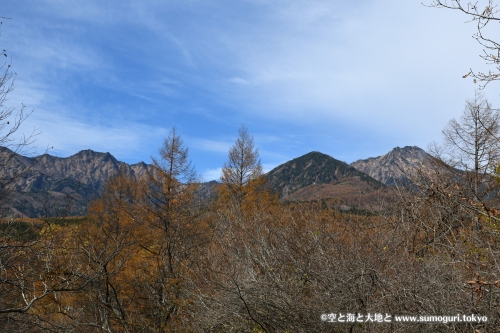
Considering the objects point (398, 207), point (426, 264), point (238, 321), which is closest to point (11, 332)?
point (238, 321)

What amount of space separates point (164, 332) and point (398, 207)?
234 inches

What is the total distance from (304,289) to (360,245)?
114 cm

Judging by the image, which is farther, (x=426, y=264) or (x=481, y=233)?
(x=481, y=233)

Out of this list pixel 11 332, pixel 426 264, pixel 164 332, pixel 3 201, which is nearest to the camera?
pixel 426 264

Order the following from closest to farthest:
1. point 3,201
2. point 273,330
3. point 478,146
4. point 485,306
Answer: point 485,306, point 273,330, point 3,201, point 478,146

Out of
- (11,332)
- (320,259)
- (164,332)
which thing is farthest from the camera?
(164,332)

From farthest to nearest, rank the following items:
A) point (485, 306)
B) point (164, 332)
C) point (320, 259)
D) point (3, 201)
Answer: point (164, 332) < point (3, 201) < point (320, 259) < point (485, 306)

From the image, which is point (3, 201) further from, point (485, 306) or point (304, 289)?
point (485, 306)

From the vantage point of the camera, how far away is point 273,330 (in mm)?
5320

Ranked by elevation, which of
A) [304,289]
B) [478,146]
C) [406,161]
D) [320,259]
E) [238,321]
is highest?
[478,146]

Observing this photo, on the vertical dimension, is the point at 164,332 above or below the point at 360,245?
below

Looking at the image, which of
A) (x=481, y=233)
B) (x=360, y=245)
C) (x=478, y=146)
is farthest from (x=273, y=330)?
(x=478, y=146)

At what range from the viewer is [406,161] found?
9.80 m

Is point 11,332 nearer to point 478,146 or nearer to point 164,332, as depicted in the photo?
point 164,332
